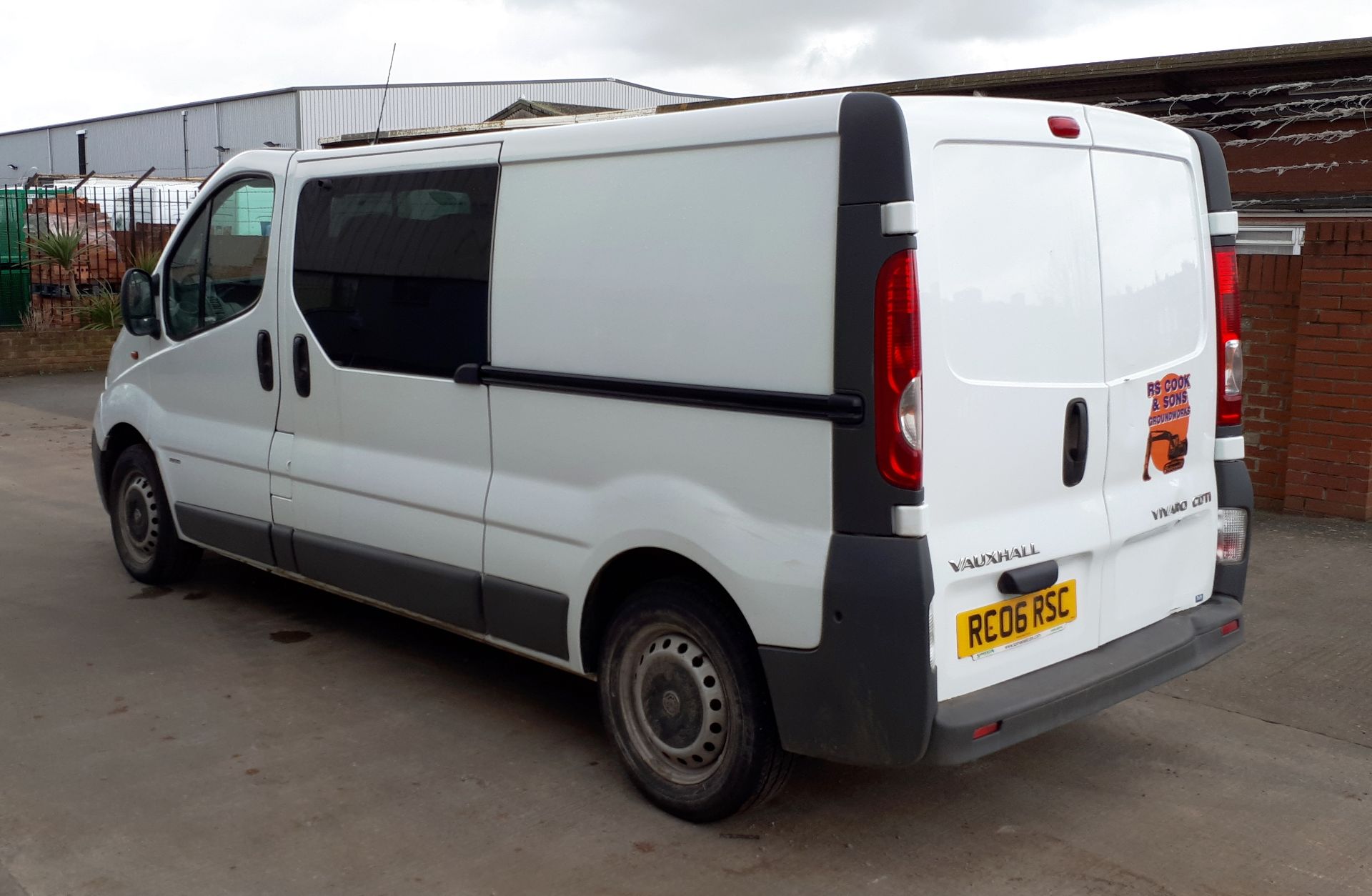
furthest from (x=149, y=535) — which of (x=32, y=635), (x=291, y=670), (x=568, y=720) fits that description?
(x=568, y=720)

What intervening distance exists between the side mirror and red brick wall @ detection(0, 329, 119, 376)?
A: 1138cm

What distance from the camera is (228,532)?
6.09 m

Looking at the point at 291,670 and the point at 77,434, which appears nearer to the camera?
the point at 291,670

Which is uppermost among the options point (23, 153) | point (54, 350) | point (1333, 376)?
point (23, 153)

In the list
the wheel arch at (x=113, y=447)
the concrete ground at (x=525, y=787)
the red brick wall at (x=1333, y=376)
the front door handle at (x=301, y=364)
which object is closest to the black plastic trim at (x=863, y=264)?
the concrete ground at (x=525, y=787)

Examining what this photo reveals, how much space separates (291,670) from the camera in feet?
18.5

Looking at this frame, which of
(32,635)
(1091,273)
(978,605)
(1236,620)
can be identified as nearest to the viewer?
(978,605)

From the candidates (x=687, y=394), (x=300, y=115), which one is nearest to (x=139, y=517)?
(x=687, y=394)

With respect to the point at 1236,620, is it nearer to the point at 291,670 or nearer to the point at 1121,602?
the point at 1121,602

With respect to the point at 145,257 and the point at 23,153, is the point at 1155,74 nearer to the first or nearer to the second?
the point at 145,257

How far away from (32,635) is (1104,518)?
481 centimetres

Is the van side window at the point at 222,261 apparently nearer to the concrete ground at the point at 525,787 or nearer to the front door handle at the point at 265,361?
the front door handle at the point at 265,361

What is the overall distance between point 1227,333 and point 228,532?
14.1ft

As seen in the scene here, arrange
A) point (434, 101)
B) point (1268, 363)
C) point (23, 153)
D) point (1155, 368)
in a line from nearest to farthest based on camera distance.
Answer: point (1155, 368)
point (1268, 363)
point (434, 101)
point (23, 153)
